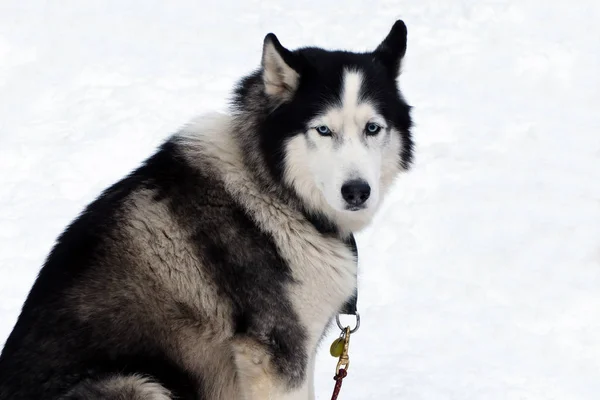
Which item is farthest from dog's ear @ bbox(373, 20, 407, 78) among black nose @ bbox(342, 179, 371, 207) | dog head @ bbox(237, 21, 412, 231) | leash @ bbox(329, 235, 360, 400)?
leash @ bbox(329, 235, 360, 400)

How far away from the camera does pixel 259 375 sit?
3686 mm

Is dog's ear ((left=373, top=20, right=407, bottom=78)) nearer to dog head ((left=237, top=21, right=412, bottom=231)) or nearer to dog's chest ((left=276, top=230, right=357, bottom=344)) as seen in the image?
dog head ((left=237, top=21, right=412, bottom=231))

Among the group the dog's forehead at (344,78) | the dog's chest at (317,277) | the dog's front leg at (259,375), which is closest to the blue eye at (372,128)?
the dog's forehead at (344,78)

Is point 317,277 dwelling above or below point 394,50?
below

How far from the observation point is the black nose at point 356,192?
3.59 meters

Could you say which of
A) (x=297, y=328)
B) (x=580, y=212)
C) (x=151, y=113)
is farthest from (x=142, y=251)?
(x=151, y=113)

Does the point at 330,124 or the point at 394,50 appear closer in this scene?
the point at 330,124

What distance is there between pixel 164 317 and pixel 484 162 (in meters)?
4.38

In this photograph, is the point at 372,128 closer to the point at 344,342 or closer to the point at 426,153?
the point at 344,342

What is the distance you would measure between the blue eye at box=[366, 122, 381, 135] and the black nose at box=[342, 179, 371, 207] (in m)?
0.27

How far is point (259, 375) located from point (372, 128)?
3.92 feet

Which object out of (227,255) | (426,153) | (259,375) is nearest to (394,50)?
(227,255)

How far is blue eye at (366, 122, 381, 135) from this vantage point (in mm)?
3742

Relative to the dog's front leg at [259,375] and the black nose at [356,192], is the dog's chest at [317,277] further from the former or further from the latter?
the black nose at [356,192]
